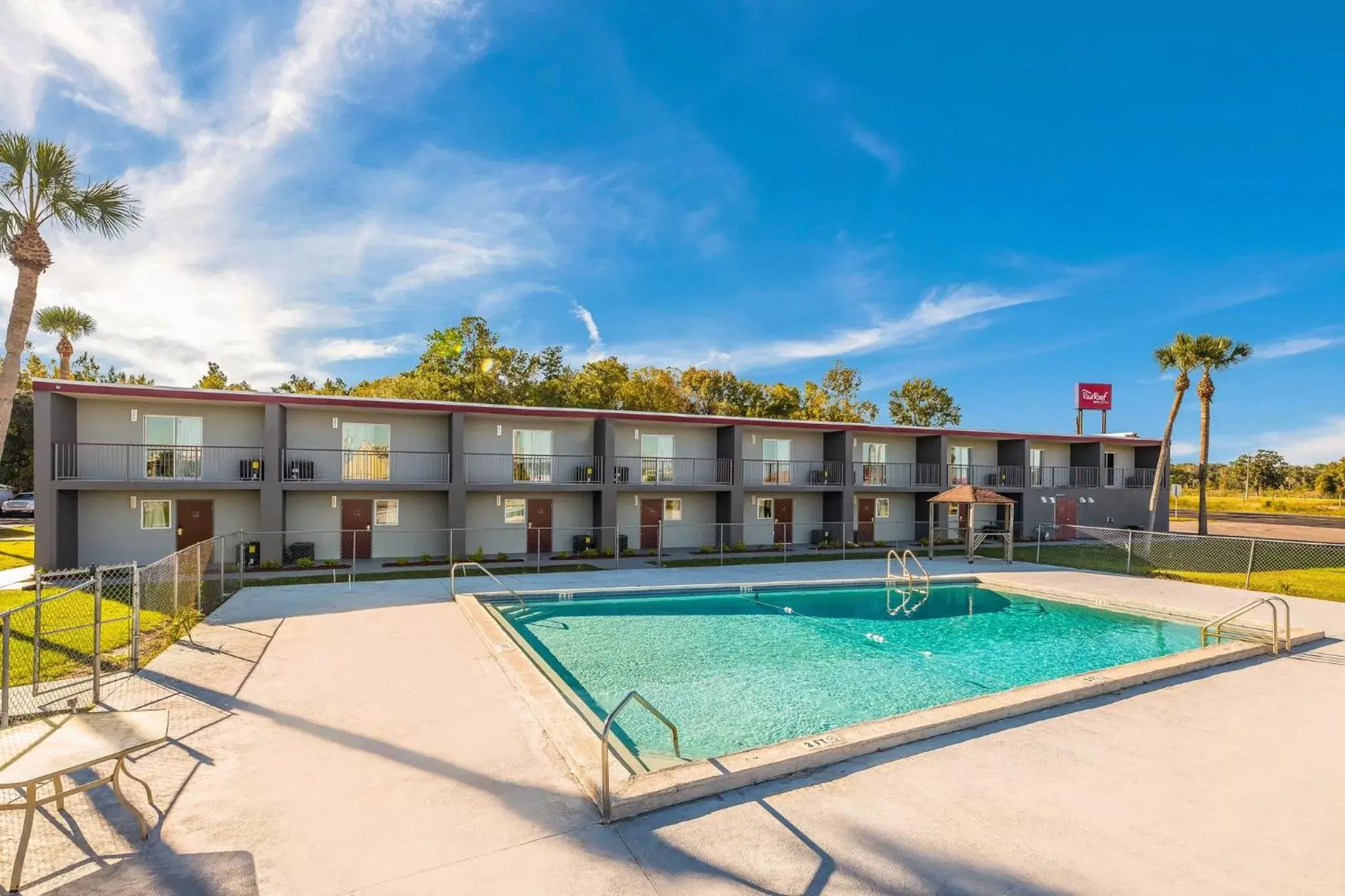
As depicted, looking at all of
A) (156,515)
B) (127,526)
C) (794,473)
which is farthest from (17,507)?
(794,473)

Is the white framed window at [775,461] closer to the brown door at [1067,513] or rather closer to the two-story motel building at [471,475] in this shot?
the two-story motel building at [471,475]

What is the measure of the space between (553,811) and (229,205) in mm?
18443

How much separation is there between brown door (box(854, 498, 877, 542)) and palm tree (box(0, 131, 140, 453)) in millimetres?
28111

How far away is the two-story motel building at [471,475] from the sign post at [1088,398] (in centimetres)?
737

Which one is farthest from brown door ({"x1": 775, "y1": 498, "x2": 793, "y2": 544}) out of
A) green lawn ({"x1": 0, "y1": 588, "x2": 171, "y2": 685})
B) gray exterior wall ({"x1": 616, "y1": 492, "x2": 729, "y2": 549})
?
green lawn ({"x1": 0, "y1": 588, "x2": 171, "y2": 685})

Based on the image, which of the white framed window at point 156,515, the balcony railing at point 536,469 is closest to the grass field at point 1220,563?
the balcony railing at point 536,469

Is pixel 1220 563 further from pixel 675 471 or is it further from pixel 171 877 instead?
pixel 171 877

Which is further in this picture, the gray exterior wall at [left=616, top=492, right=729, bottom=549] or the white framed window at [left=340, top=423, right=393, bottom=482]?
the gray exterior wall at [left=616, top=492, right=729, bottom=549]

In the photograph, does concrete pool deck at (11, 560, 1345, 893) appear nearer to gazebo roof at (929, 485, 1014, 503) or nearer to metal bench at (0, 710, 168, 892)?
metal bench at (0, 710, 168, 892)

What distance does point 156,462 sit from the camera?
710 inches

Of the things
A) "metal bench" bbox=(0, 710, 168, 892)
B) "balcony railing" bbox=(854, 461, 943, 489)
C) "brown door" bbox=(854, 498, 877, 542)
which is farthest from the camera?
"brown door" bbox=(854, 498, 877, 542)

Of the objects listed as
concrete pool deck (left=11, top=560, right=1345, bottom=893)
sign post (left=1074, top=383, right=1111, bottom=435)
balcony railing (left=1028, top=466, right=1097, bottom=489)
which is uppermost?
sign post (left=1074, top=383, right=1111, bottom=435)

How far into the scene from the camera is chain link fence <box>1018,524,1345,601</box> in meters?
17.0

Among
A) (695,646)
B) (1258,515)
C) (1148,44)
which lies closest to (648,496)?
(695,646)
